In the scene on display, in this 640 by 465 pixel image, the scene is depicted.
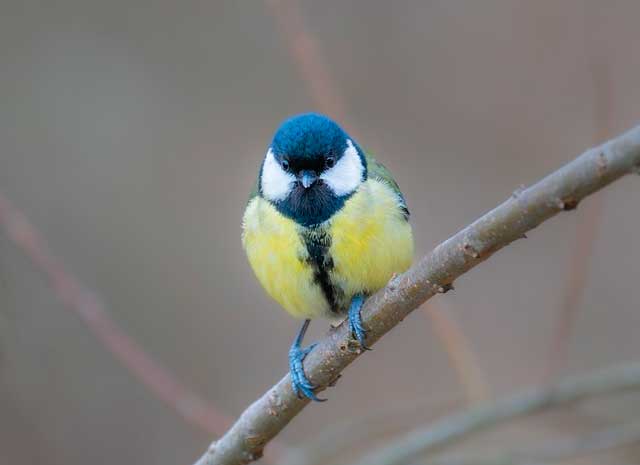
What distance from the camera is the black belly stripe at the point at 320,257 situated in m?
2.40

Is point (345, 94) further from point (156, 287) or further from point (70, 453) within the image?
point (70, 453)

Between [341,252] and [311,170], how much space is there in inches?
13.2

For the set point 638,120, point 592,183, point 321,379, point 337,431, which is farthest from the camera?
point 638,120

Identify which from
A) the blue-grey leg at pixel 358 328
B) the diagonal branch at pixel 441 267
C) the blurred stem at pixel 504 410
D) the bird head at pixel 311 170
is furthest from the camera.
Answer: the blurred stem at pixel 504 410

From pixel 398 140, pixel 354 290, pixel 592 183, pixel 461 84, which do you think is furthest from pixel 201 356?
pixel 592 183

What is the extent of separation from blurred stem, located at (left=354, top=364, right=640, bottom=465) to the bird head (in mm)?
877

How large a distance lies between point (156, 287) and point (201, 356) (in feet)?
1.41

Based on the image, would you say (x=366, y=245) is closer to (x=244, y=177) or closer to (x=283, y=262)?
(x=283, y=262)

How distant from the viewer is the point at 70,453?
4.31 m

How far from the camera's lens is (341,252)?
2.39 metres

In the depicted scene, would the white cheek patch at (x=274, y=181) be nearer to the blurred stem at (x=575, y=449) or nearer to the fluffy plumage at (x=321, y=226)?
the fluffy plumage at (x=321, y=226)

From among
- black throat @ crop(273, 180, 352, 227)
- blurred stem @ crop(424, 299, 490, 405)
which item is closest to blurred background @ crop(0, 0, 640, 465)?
blurred stem @ crop(424, 299, 490, 405)

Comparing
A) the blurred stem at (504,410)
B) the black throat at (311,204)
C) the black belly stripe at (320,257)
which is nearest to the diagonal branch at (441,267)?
the black belly stripe at (320,257)

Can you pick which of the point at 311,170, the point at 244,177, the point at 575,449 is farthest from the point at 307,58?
the point at 244,177
